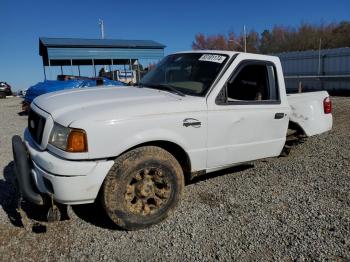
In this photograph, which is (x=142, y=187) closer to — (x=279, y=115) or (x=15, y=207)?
(x=15, y=207)

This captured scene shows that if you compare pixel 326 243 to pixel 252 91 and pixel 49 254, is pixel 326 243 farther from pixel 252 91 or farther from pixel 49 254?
pixel 49 254

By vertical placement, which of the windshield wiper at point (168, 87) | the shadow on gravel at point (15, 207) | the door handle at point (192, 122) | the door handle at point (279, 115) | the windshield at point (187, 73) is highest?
the windshield at point (187, 73)

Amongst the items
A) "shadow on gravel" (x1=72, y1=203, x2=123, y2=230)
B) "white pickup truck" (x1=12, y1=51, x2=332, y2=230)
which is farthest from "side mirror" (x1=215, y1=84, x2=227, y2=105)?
"shadow on gravel" (x1=72, y1=203, x2=123, y2=230)

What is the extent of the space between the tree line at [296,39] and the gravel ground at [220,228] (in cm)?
3591

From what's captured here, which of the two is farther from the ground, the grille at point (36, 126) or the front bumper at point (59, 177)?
the grille at point (36, 126)

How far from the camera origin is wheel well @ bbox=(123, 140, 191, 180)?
11.7ft

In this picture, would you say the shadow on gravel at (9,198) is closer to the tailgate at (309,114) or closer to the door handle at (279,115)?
the door handle at (279,115)

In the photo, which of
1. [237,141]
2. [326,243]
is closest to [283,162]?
[237,141]

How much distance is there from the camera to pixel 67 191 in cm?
304

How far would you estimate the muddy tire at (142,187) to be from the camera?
321cm

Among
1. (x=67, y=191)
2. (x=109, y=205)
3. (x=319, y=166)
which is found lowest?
(x=319, y=166)

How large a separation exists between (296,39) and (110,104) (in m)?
53.9

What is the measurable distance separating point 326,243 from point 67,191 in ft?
8.12

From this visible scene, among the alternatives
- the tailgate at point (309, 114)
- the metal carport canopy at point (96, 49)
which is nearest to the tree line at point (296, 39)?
Result: the metal carport canopy at point (96, 49)
